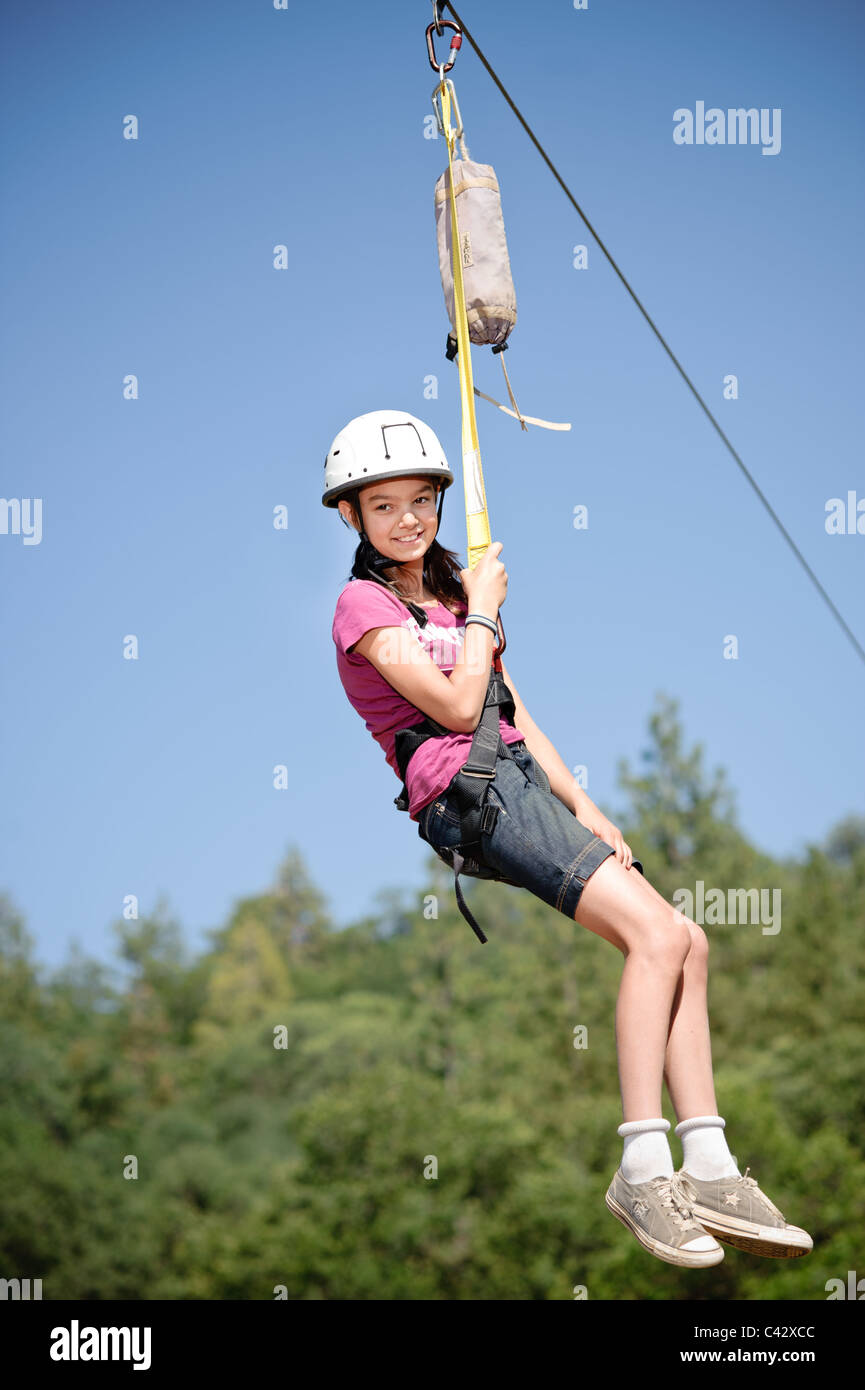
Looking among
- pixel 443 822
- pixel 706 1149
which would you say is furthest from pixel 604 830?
pixel 706 1149

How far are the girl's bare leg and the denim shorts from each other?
5cm

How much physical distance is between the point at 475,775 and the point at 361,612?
1.99 feet

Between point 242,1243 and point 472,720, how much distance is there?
34.1 m

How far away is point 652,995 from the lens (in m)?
3.75

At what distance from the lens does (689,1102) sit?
151 inches

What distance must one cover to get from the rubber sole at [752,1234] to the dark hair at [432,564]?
1.97m

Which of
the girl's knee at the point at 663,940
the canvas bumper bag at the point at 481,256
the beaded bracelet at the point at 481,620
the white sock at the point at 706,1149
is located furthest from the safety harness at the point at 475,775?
the canvas bumper bag at the point at 481,256

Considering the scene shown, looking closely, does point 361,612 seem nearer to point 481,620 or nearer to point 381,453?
point 481,620

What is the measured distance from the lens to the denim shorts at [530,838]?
12.6ft

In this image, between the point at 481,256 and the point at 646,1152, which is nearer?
the point at 646,1152

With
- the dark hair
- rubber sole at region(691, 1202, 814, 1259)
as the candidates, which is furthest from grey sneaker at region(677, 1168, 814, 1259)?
the dark hair

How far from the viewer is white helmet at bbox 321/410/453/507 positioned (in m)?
4.27
